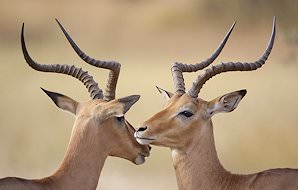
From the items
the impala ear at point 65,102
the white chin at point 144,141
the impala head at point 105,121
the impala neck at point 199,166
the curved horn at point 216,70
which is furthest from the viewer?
the impala ear at point 65,102

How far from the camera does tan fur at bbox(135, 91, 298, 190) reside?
324 inches

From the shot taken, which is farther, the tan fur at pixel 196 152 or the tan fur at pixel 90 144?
the tan fur at pixel 90 144

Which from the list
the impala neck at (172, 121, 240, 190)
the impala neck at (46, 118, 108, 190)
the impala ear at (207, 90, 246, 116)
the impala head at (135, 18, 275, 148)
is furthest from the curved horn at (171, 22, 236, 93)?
the impala neck at (46, 118, 108, 190)

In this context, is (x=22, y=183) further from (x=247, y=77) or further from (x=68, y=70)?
(x=247, y=77)

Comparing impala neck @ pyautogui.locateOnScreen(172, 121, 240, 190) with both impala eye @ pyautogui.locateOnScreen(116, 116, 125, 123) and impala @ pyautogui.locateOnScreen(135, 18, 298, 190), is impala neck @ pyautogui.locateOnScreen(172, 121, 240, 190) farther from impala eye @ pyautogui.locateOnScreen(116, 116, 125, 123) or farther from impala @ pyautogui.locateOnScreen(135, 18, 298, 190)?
impala eye @ pyautogui.locateOnScreen(116, 116, 125, 123)

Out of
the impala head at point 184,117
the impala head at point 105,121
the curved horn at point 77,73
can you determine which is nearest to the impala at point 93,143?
the impala head at point 105,121

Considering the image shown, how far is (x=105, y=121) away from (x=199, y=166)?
2.96 ft

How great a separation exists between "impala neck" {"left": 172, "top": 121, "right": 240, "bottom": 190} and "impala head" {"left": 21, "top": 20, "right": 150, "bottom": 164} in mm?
481

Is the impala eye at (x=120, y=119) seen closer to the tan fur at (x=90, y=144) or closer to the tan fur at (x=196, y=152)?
the tan fur at (x=90, y=144)

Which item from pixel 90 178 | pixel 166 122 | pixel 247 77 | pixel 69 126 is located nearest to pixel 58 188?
pixel 90 178

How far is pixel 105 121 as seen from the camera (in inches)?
333

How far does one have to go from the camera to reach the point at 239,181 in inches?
329

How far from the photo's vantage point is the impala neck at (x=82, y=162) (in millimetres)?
8367

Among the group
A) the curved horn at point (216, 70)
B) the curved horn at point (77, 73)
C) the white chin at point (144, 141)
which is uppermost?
the curved horn at point (216, 70)
